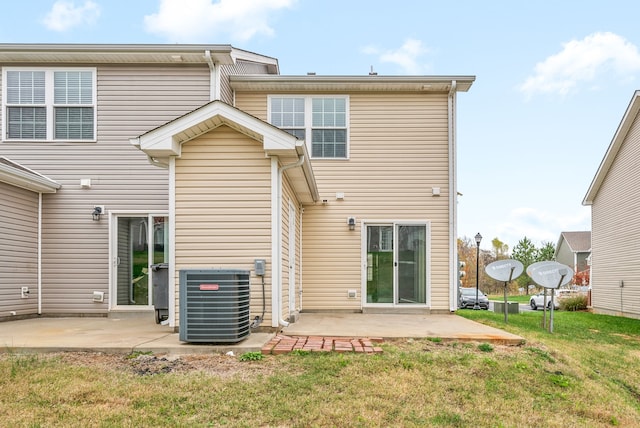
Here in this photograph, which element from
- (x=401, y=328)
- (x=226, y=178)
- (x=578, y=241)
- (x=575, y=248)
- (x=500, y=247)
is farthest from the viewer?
(x=500, y=247)

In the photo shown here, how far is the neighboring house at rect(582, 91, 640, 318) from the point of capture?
12008 millimetres

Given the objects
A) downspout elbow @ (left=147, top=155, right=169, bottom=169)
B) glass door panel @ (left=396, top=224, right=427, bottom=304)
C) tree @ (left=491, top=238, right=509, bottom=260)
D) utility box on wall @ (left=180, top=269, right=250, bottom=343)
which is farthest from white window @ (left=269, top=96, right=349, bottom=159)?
tree @ (left=491, top=238, right=509, bottom=260)

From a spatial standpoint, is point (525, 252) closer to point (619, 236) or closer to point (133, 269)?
point (619, 236)

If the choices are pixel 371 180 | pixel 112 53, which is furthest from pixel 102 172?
pixel 371 180

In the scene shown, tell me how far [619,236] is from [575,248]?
19785 mm

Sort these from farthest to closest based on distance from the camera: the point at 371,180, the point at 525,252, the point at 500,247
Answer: the point at 500,247, the point at 525,252, the point at 371,180

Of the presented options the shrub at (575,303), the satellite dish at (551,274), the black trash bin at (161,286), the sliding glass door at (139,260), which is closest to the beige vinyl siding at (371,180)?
the satellite dish at (551,274)

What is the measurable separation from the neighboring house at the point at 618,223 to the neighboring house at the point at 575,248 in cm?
1489

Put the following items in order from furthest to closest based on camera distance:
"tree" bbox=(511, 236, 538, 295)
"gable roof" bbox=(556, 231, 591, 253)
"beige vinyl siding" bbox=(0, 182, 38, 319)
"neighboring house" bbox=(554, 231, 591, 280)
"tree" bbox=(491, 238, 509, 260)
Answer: "tree" bbox=(491, 238, 509, 260) < "tree" bbox=(511, 236, 538, 295) < "gable roof" bbox=(556, 231, 591, 253) < "neighboring house" bbox=(554, 231, 591, 280) < "beige vinyl siding" bbox=(0, 182, 38, 319)

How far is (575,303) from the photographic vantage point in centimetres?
1644

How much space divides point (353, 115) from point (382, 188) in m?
1.59

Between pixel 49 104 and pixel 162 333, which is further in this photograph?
pixel 49 104

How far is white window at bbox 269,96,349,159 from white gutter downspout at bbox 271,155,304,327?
351cm

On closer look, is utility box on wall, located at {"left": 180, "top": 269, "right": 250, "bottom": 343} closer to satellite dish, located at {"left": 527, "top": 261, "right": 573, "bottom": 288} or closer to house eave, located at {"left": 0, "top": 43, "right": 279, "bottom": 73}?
house eave, located at {"left": 0, "top": 43, "right": 279, "bottom": 73}
